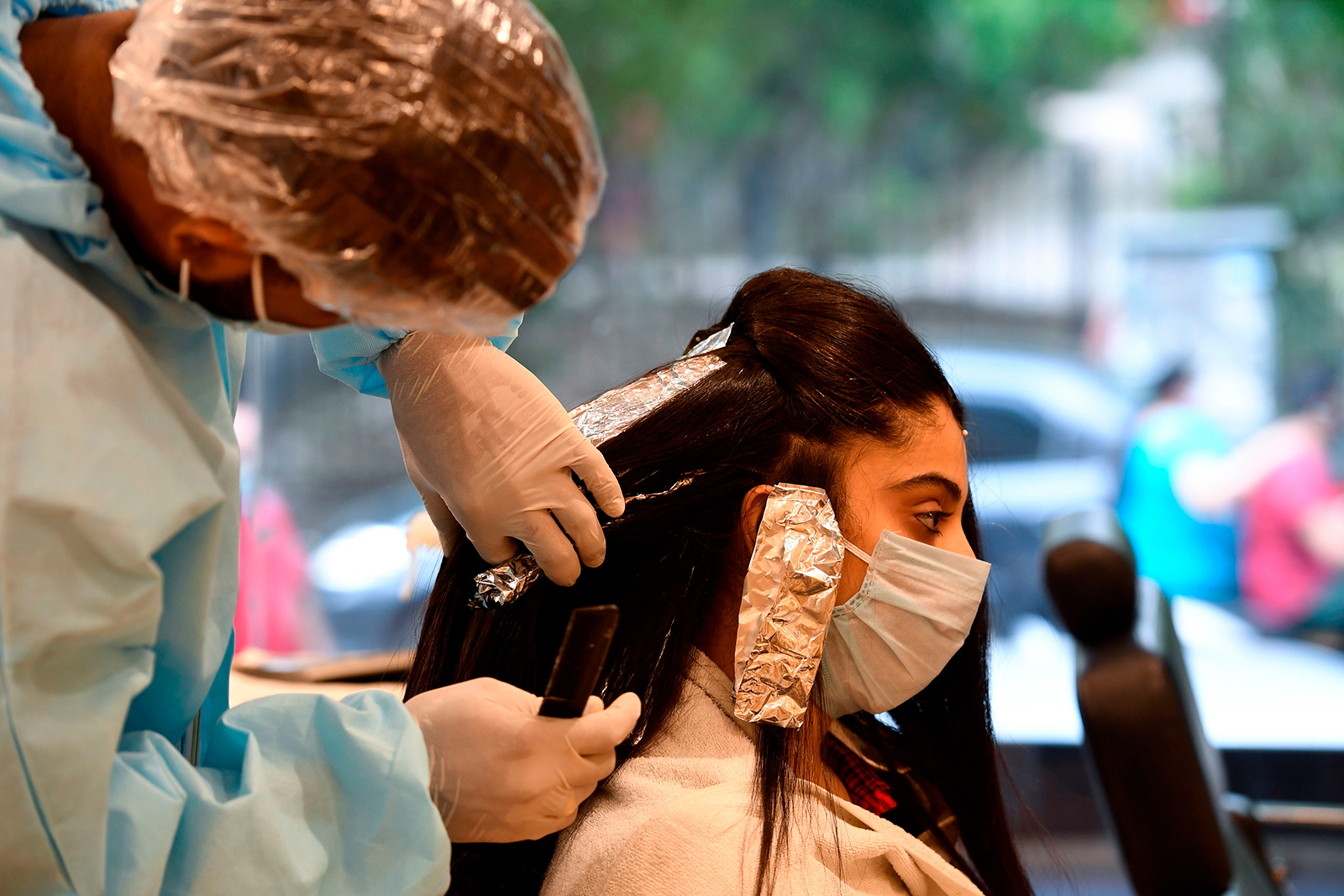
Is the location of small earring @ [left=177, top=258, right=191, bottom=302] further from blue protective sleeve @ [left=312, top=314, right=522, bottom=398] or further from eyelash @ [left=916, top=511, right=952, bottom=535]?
eyelash @ [left=916, top=511, right=952, bottom=535]

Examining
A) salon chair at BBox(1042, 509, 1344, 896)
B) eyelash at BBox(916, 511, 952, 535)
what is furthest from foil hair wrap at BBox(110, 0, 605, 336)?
salon chair at BBox(1042, 509, 1344, 896)

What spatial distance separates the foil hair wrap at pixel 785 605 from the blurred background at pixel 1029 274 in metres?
2.95

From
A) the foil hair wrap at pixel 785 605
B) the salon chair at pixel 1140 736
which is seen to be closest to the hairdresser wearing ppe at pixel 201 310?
the foil hair wrap at pixel 785 605

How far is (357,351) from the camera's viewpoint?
1.21m

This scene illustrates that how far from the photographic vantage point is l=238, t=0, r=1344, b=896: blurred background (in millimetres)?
4234

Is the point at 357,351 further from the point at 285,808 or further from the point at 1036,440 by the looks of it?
the point at 1036,440

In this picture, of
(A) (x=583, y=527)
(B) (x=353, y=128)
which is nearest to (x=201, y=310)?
(B) (x=353, y=128)

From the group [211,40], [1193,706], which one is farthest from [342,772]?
[1193,706]

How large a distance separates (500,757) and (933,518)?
680 millimetres

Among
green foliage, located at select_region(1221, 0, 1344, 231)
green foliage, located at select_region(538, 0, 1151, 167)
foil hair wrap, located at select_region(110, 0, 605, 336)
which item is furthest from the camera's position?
green foliage, located at select_region(538, 0, 1151, 167)

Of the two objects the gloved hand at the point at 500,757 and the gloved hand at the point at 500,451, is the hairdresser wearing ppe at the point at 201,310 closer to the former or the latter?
the gloved hand at the point at 500,757

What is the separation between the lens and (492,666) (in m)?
1.25

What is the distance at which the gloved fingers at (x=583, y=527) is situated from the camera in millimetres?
1118

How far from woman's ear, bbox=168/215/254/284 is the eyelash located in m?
0.88
